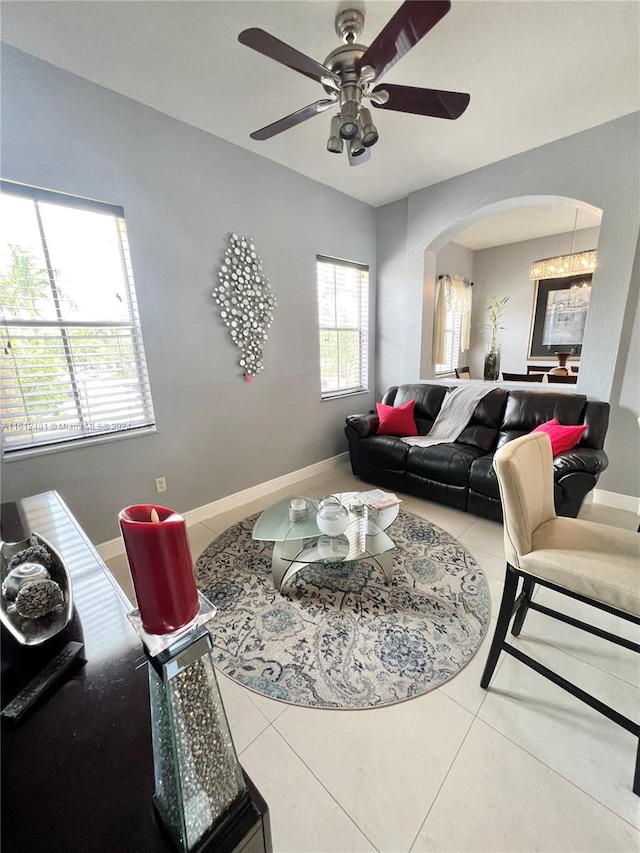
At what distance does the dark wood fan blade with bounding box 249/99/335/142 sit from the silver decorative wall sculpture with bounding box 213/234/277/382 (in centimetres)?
87

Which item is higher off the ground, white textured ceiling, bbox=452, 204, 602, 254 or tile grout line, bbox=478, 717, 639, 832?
white textured ceiling, bbox=452, 204, 602, 254

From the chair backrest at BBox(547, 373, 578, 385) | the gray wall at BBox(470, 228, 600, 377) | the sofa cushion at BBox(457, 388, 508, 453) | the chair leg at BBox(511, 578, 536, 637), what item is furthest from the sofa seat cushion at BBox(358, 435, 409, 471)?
the gray wall at BBox(470, 228, 600, 377)

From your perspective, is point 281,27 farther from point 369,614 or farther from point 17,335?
point 369,614

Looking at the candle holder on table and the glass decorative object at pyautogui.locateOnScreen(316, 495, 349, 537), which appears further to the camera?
the glass decorative object at pyautogui.locateOnScreen(316, 495, 349, 537)

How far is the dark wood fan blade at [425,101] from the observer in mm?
1548

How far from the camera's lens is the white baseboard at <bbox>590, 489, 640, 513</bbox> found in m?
2.71

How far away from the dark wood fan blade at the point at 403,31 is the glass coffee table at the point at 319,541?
6.75ft

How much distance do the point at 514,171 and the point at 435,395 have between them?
1999mm

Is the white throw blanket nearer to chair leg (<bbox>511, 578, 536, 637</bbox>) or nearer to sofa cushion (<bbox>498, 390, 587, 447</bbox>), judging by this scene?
sofa cushion (<bbox>498, 390, 587, 447</bbox>)

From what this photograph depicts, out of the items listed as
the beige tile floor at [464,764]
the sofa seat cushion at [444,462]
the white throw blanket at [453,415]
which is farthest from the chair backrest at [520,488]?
the white throw blanket at [453,415]

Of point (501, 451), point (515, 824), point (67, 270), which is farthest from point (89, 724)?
point (67, 270)

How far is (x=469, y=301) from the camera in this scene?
18.1 ft

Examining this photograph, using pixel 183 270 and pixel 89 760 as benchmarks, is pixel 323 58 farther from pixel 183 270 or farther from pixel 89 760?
pixel 89 760

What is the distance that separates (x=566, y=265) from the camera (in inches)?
166
